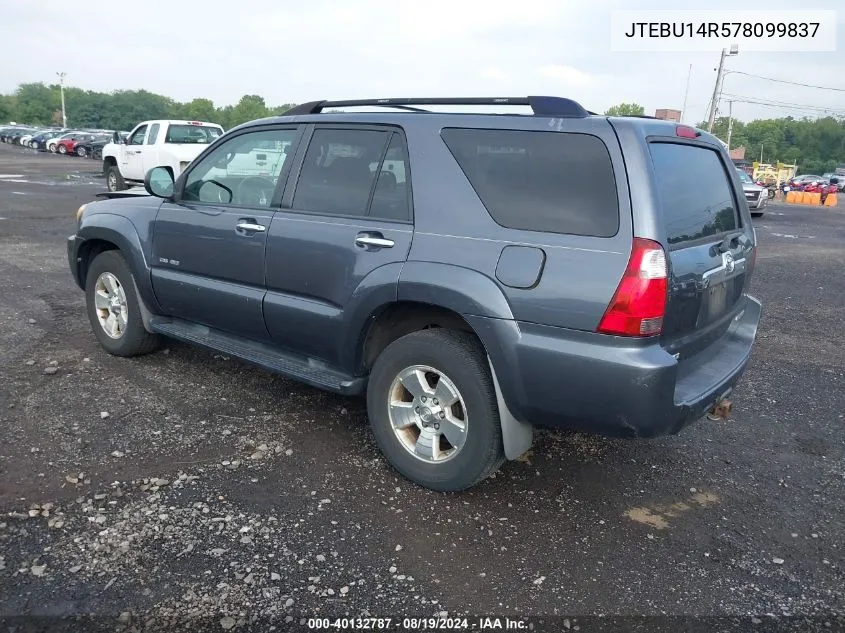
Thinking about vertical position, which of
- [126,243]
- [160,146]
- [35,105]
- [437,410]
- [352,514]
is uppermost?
[35,105]

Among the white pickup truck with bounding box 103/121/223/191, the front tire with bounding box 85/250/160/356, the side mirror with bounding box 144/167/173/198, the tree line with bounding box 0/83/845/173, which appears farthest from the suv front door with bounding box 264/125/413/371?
the tree line with bounding box 0/83/845/173

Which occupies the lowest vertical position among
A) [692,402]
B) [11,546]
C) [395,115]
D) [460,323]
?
[11,546]

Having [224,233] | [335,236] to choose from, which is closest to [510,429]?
[335,236]

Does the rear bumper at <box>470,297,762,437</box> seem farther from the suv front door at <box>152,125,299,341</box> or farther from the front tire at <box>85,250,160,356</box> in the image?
the front tire at <box>85,250,160,356</box>

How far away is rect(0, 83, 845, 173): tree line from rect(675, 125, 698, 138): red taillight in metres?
101

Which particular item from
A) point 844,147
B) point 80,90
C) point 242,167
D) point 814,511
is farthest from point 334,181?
point 80,90

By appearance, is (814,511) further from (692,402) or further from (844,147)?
(844,147)

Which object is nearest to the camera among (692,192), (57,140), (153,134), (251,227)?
(692,192)

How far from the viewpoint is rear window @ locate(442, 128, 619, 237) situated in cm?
295

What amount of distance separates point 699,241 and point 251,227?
2.41m

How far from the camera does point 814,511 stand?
3471 millimetres

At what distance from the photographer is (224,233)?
4.20m

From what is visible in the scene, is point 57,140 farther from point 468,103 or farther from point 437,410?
point 437,410

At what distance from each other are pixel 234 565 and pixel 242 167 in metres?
2.54
